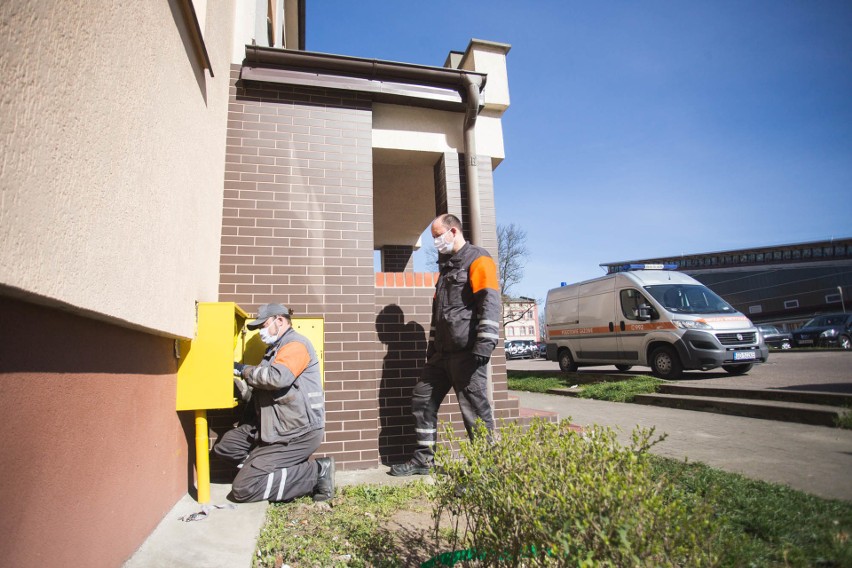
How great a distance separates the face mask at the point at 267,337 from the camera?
3.53 m

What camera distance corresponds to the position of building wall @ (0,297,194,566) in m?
1.36

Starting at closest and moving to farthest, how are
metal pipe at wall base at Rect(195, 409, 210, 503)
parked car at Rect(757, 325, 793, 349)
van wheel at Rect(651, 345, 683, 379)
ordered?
metal pipe at wall base at Rect(195, 409, 210, 503) < van wheel at Rect(651, 345, 683, 379) < parked car at Rect(757, 325, 793, 349)

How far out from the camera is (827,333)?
17.5 m

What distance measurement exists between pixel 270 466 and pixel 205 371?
85 centimetres

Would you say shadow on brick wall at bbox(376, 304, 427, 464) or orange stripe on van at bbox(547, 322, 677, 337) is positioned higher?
orange stripe on van at bbox(547, 322, 677, 337)

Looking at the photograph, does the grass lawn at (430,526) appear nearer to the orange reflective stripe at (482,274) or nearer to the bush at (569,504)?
the bush at (569,504)

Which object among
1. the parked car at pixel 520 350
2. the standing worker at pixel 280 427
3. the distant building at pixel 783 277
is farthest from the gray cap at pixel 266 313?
the distant building at pixel 783 277

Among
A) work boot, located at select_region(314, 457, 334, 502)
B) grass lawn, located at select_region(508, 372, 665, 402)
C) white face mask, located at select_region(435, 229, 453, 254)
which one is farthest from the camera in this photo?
grass lawn, located at select_region(508, 372, 665, 402)

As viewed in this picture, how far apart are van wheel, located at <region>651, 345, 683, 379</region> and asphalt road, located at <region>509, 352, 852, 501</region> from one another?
3.25 ft

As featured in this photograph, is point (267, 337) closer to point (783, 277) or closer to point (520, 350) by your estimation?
point (520, 350)

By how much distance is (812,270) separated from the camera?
41969 mm

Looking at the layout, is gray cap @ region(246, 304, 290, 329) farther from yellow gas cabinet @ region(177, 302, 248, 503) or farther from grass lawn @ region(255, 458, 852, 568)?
grass lawn @ region(255, 458, 852, 568)

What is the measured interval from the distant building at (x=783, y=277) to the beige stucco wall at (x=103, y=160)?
42254 mm

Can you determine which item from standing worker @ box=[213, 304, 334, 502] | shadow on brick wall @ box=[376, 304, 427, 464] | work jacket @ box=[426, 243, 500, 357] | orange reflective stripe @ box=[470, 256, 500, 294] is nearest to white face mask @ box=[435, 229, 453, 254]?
work jacket @ box=[426, 243, 500, 357]
